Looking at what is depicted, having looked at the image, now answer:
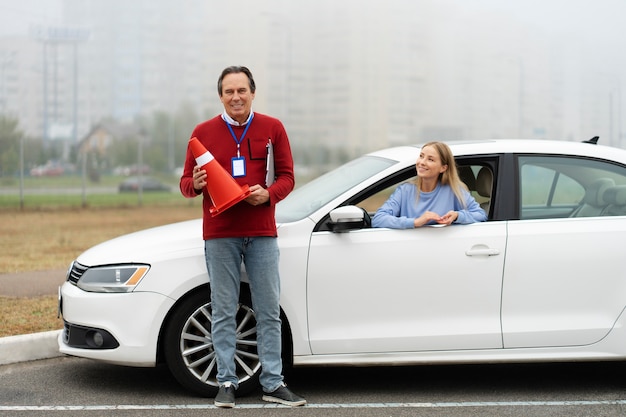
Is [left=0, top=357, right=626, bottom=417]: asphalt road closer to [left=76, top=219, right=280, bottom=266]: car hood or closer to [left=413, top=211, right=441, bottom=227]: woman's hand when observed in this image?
[left=76, top=219, right=280, bottom=266]: car hood

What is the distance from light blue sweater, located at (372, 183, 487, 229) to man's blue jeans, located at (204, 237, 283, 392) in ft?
2.37

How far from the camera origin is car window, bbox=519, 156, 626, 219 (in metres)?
5.47

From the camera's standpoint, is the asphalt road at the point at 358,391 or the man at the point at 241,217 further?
the asphalt road at the point at 358,391

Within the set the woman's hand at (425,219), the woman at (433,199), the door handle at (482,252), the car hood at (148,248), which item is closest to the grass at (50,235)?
the car hood at (148,248)

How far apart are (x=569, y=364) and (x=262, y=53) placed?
29358 mm

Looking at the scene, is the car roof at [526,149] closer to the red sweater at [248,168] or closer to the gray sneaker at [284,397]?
the red sweater at [248,168]

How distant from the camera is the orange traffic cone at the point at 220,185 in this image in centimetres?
478

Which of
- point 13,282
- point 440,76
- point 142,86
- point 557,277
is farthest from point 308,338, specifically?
point 440,76

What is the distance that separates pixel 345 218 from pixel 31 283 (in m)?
5.73

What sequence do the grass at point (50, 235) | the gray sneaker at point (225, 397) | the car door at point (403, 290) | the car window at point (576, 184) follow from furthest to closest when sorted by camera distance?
the grass at point (50, 235) < the car window at point (576, 184) < the car door at point (403, 290) < the gray sneaker at point (225, 397)

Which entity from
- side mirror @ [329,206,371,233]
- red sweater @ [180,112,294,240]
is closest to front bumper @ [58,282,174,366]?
red sweater @ [180,112,294,240]

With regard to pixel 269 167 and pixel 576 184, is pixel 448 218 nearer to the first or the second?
pixel 576 184

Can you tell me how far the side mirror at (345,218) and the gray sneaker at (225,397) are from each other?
1.06 metres

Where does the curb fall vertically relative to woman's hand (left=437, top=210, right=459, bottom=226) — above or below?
below
